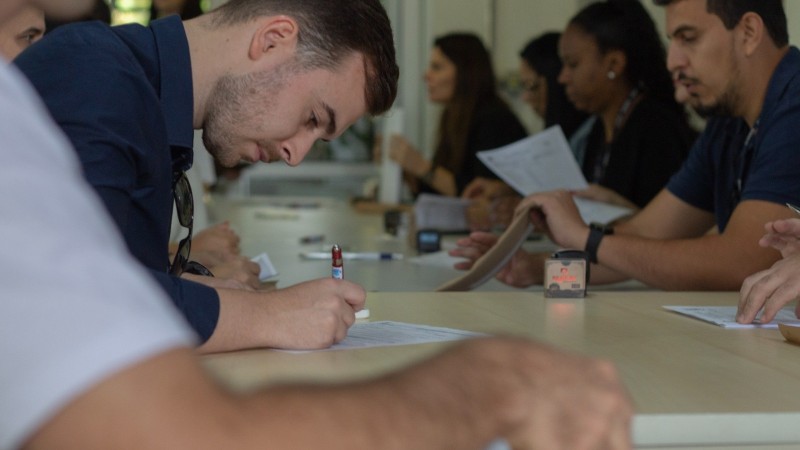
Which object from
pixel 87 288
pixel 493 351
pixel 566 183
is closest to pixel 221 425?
pixel 87 288

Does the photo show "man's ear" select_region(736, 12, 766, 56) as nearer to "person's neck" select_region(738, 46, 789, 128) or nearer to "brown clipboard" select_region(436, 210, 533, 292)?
"person's neck" select_region(738, 46, 789, 128)

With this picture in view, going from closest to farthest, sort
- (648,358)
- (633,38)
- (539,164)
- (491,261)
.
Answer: (648,358) → (491,261) → (539,164) → (633,38)

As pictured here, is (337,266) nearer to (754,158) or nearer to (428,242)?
(754,158)

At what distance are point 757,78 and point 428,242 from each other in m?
1.14

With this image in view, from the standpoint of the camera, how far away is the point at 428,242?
338 cm

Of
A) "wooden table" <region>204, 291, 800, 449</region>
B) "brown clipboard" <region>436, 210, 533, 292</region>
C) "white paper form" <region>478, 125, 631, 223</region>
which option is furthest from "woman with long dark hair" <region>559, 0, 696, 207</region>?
"wooden table" <region>204, 291, 800, 449</region>

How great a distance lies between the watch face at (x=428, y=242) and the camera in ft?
11.0

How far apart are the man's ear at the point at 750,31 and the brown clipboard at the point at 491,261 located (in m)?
0.74

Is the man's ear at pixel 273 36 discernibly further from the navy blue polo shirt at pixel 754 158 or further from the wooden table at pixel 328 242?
the navy blue polo shirt at pixel 754 158

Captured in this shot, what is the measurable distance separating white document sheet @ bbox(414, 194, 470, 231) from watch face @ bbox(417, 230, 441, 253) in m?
0.53

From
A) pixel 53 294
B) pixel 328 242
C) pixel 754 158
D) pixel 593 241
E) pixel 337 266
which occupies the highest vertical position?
pixel 53 294

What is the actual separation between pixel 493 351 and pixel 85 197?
10.9 inches

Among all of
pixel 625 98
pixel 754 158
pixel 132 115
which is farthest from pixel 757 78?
pixel 132 115

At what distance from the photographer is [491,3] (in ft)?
24.3
